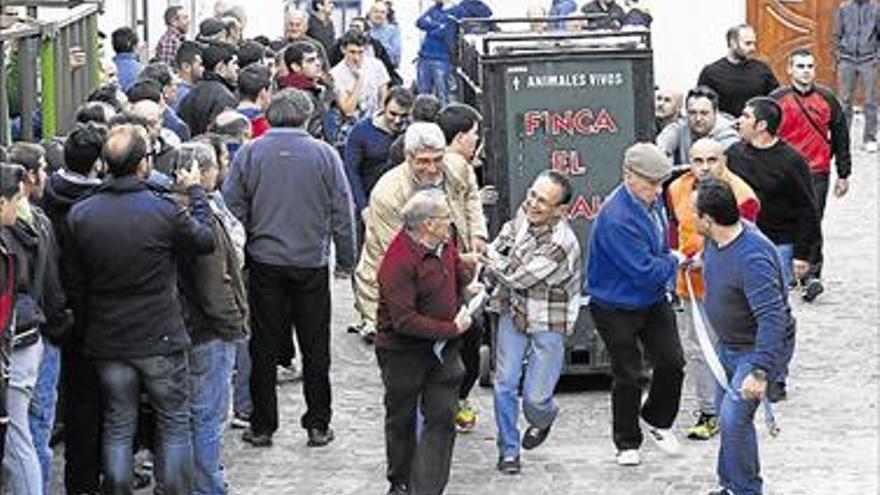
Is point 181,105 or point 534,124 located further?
point 181,105

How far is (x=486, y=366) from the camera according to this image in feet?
48.7

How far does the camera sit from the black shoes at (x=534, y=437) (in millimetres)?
12984

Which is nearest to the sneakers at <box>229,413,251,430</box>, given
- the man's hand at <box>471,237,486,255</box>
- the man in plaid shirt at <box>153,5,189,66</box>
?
the man's hand at <box>471,237,486,255</box>

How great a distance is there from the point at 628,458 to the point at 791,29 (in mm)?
15599

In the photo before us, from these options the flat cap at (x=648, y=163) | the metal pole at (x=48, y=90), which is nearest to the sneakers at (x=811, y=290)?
the flat cap at (x=648, y=163)

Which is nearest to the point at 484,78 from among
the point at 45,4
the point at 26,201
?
the point at 45,4

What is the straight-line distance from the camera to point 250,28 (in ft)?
88.7

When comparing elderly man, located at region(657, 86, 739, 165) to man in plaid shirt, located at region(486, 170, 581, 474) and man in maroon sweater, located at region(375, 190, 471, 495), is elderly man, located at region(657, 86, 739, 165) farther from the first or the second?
man in maroon sweater, located at region(375, 190, 471, 495)

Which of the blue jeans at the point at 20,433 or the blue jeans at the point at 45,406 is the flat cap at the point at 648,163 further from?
the blue jeans at the point at 20,433

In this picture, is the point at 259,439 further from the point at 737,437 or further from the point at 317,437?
the point at 737,437

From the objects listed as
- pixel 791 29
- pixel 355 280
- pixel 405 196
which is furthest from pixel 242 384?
pixel 791 29

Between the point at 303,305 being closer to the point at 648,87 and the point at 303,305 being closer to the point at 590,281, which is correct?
the point at 590,281

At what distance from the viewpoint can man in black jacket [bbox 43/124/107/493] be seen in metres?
11.3

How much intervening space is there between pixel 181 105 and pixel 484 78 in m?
2.71
